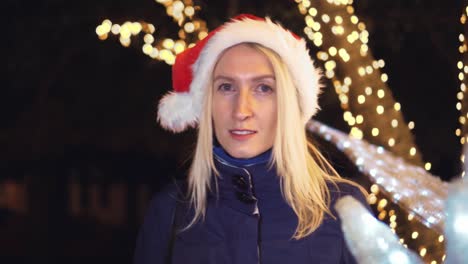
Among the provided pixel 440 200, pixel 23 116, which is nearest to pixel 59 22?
pixel 23 116

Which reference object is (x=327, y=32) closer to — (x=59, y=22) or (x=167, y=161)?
(x=59, y=22)

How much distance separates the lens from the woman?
7.34 ft

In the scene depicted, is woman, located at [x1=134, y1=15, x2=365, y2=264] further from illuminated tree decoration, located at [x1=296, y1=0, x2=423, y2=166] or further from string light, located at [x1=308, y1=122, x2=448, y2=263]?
illuminated tree decoration, located at [x1=296, y1=0, x2=423, y2=166]

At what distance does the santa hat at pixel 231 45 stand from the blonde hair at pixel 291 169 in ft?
0.11

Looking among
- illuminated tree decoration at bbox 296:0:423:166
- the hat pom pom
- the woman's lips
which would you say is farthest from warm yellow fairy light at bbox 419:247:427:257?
the hat pom pom

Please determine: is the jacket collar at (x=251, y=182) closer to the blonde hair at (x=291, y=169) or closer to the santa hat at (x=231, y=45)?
the blonde hair at (x=291, y=169)

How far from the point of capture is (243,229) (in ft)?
7.38

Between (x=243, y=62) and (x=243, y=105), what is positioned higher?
(x=243, y=62)

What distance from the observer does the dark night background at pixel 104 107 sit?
6539 millimetres

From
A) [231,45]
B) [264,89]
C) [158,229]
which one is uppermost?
[231,45]

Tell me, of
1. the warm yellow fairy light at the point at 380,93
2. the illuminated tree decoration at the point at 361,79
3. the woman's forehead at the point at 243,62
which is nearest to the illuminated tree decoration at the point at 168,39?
the illuminated tree decoration at the point at 361,79

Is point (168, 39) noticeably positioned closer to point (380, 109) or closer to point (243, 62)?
point (380, 109)

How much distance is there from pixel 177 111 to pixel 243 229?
67 centimetres

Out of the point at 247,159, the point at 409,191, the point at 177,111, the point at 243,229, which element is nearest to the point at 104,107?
the point at 177,111
